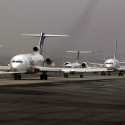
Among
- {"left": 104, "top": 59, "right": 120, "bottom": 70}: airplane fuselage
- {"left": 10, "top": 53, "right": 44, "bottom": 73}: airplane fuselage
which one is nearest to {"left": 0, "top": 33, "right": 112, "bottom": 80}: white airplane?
{"left": 10, "top": 53, "right": 44, "bottom": 73}: airplane fuselage

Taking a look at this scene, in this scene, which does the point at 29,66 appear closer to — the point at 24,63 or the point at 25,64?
the point at 25,64

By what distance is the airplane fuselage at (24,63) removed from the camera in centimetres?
7081

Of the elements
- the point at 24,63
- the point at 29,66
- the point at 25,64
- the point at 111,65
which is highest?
the point at 111,65

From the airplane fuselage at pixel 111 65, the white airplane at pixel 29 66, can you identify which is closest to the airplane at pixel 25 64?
the white airplane at pixel 29 66

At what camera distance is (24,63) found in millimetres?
71562

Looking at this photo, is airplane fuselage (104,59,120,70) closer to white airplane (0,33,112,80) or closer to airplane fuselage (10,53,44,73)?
white airplane (0,33,112,80)

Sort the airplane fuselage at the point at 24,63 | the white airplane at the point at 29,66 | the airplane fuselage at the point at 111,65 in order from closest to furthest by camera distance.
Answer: the airplane fuselage at the point at 24,63
the white airplane at the point at 29,66
the airplane fuselage at the point at 111,65

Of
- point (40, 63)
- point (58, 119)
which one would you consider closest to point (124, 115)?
point (58, 119)

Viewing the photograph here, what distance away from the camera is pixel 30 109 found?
18578 mm

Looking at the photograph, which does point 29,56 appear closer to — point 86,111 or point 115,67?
point 115,67

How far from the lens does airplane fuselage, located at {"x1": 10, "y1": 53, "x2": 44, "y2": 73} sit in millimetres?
70812

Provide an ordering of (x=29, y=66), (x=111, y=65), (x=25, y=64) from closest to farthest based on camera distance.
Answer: (x=25, y=64)
(x=29, y=66)
(x=111, y=65)

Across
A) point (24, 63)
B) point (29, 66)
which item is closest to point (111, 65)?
point (29, 66)

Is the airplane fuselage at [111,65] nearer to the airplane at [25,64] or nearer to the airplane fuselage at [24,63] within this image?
the airplane at [25,64]
